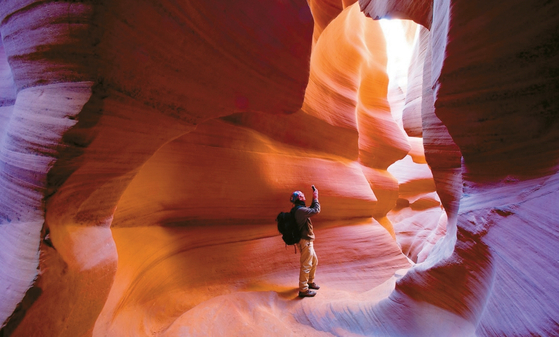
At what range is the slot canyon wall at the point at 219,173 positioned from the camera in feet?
5.39

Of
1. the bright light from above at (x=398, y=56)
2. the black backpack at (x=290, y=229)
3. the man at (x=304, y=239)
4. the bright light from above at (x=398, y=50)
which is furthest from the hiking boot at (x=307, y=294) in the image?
the bright light from above at (x=398, y=50)

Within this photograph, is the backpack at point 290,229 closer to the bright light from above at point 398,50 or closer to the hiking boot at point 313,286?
the hiking boot at point 313,286

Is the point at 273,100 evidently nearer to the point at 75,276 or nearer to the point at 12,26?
the point at 12,26

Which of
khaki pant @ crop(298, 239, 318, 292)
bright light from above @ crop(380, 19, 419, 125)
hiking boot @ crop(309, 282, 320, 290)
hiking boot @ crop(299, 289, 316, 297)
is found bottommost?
hiking boot @ crop(309, 282, 320, 290)

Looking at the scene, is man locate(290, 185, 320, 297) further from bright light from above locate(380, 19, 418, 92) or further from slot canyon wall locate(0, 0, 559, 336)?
bright light from above locate(380, 19, 418, 92)

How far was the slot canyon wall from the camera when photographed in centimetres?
164

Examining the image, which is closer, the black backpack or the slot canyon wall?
the slot canyon wall

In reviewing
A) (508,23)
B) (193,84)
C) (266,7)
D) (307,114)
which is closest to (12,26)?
(193,84)

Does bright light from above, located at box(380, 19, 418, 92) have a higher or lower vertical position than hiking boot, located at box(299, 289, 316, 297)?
higher

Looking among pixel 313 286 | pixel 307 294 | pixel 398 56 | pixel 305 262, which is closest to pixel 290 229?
pixel 305 262

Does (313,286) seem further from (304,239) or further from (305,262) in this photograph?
(304,239)

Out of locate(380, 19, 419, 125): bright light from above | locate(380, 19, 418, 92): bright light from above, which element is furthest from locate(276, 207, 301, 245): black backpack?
locate(380, 19, 418, 92): bright light from above

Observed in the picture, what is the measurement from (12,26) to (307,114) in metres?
4.73

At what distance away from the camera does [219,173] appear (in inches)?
169
